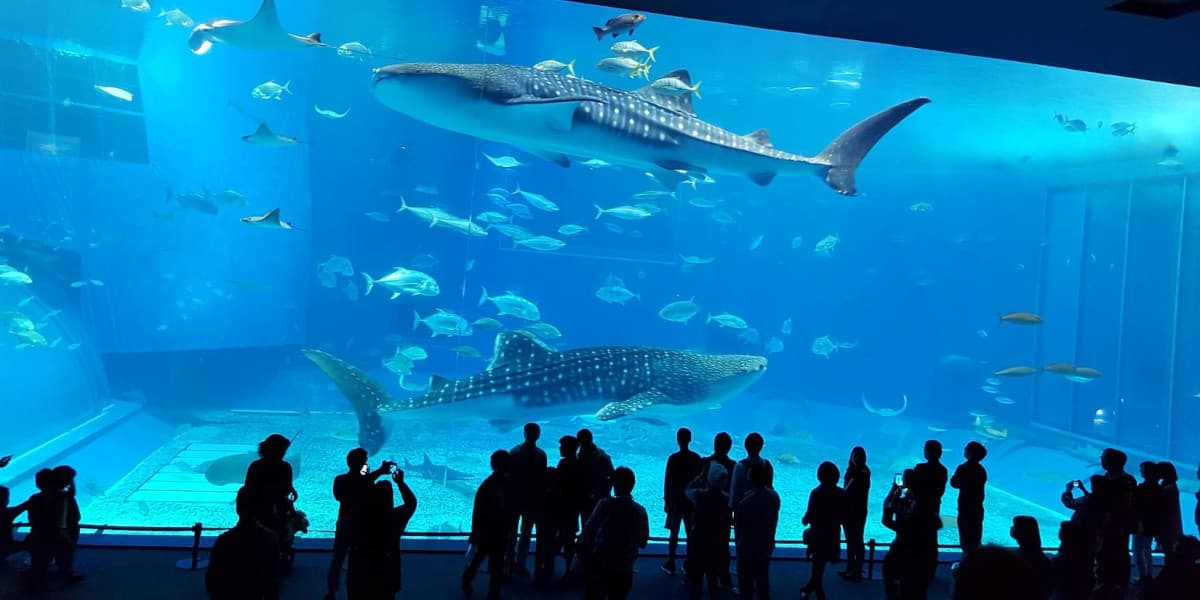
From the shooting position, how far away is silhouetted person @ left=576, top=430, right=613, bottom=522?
3.67 metres

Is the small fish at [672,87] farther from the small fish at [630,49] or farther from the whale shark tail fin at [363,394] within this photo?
the whale shark tail fin at [363,394]

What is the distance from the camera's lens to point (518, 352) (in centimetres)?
654

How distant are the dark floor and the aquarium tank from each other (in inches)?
91.5

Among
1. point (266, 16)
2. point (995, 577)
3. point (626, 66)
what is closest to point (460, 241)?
point (266, 16)

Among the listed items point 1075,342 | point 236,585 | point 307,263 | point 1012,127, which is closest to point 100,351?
point 307,263

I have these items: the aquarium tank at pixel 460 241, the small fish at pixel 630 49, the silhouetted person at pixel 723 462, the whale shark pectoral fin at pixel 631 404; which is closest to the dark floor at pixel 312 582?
the silhouetted person at pixel 723 462

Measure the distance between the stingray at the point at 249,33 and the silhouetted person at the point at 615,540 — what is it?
7.61 metres

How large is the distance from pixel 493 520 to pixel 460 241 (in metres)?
18.5

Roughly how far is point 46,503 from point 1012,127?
26008 millimetres

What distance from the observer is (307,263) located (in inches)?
802

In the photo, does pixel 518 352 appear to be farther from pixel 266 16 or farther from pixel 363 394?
pixel 266 16

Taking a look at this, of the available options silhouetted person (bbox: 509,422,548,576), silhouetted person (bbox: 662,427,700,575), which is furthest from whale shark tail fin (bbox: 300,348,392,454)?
silhouetted person (bbox: 662,427,700,575)

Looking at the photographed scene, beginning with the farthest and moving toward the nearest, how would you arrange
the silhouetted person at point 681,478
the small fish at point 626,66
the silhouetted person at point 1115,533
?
the small fish at point 626,66 → the silhouetted person at point 681,478 → the silhouetted person at point 1115,533

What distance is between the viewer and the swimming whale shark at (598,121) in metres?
5.71
